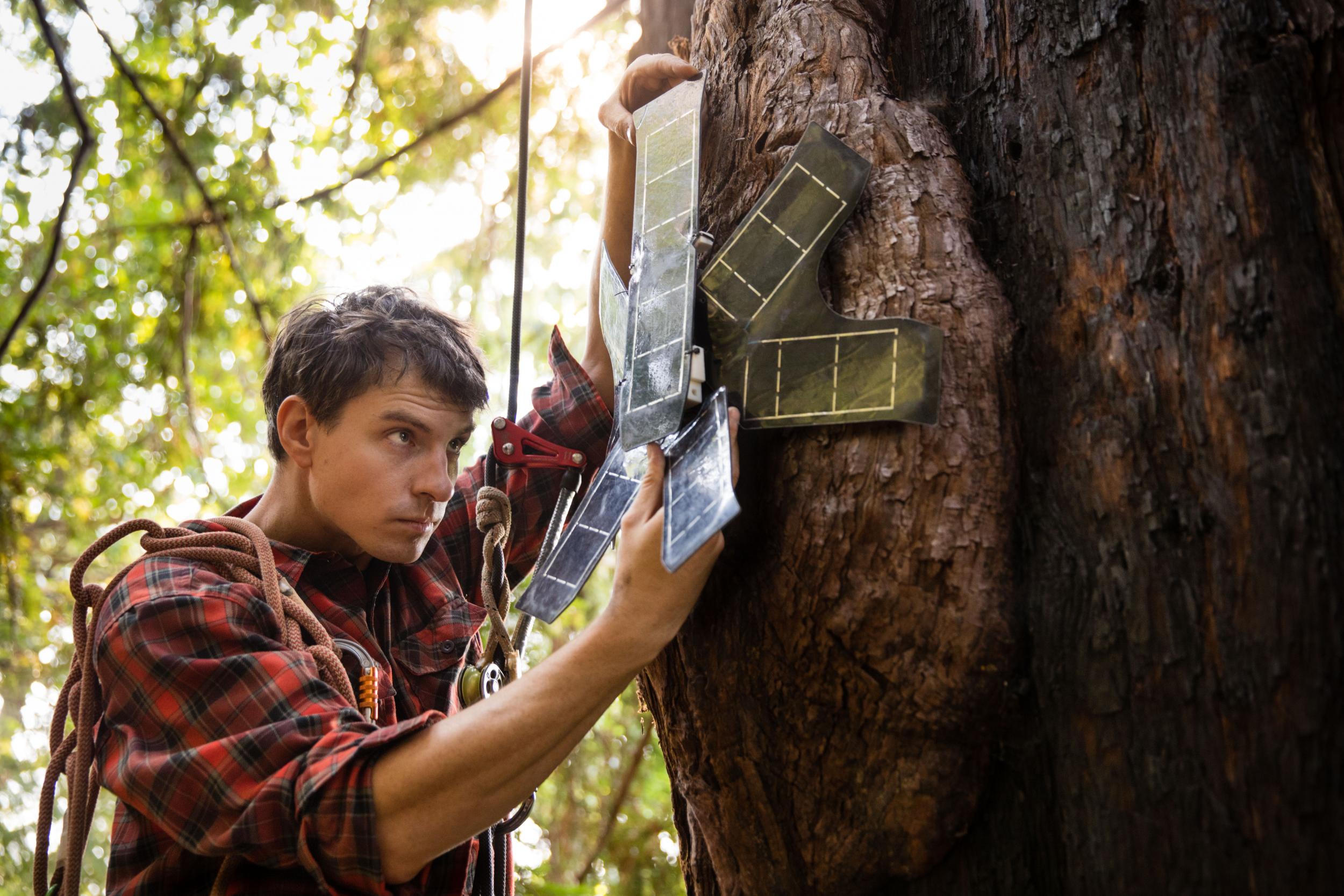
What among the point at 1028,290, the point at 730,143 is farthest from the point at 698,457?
the point at 730,143

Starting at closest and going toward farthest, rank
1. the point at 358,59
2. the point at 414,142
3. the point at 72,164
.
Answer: the point at 72,164 → the point at 414,142 → the point at 358,59

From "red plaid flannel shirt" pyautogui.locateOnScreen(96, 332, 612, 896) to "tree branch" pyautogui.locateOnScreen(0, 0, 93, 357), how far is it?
0.94 metres

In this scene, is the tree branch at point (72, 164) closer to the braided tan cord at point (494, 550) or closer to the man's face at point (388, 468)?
the man's face at point (388, 468)

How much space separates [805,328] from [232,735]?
979mm

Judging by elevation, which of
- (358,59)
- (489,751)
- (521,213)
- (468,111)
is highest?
(358,59)

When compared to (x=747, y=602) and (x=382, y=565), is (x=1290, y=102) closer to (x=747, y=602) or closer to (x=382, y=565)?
(x=747, y=602)

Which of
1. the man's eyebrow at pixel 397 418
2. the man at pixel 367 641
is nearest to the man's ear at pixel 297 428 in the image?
the man at pixel 367 641

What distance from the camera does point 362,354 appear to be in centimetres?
199

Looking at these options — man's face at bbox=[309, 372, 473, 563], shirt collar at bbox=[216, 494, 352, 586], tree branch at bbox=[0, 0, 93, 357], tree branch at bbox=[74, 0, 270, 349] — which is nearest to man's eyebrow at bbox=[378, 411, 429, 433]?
man's face at bbox=[309, 372, 473, 563]

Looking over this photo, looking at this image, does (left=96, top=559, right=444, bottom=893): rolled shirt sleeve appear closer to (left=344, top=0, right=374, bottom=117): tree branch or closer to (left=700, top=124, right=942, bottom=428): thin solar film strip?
(left=700, top=124, right=942, bottom=428): thin solar film strip

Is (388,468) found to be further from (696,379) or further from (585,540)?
(696,379)

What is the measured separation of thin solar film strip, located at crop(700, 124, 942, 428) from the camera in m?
1.34

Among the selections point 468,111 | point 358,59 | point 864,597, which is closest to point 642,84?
point 864,597

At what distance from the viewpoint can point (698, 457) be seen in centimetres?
137
